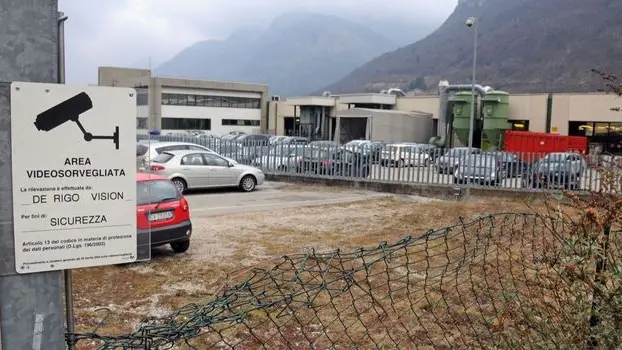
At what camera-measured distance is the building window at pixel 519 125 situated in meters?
48.2

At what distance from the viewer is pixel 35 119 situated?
5.73ft

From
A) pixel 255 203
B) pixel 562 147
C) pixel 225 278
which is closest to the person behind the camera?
pixel 225 278

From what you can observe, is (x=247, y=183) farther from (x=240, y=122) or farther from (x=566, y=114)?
(x=240, y=122)

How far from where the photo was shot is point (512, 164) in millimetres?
19781

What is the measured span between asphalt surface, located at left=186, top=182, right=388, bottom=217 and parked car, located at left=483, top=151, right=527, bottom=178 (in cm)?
429

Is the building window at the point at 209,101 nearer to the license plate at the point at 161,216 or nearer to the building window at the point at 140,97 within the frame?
the license plate at the point at 161,216

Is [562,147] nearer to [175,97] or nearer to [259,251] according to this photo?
[259,251]

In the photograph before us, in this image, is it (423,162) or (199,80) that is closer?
(423,162)

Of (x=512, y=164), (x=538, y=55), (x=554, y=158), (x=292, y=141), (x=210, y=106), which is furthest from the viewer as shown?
(x=538, y=55)

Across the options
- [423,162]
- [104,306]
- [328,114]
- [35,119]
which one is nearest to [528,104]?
[328,114]

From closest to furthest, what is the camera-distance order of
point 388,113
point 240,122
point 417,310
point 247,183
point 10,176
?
point 10,176 → point 417,310 → point 247,183 → point 388,113 → point 240,122

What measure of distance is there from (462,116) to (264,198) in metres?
31.3

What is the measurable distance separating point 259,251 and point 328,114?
53134 mm

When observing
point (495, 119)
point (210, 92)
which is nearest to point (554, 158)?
point (495, 119)
